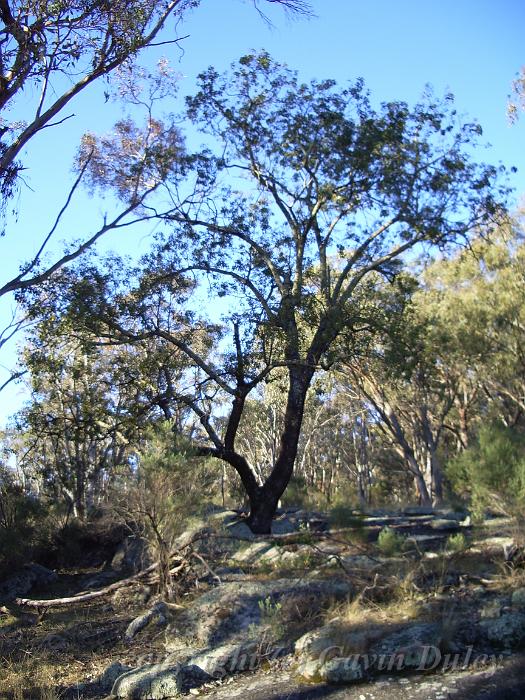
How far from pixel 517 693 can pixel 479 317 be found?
19418 mm

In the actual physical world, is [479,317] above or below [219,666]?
above

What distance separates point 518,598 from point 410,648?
1583mm

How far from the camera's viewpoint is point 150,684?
6.44 meters

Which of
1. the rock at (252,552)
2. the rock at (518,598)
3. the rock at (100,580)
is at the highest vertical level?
the rock at (252,552)

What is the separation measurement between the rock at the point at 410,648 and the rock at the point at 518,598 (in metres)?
1.00

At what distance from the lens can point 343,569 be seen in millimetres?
9180

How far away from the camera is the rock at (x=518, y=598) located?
7.12 meters

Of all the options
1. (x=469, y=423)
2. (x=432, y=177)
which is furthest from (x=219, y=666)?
(x=469, y=423)

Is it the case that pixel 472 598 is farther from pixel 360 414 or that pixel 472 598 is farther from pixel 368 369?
pixel 360 414

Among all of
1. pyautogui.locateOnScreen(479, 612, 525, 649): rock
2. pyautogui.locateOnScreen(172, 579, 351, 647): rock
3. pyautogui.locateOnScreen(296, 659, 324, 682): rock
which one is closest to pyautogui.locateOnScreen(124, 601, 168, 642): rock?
pyautogui.locateOnScreen(172, 579, 351, 647): rock

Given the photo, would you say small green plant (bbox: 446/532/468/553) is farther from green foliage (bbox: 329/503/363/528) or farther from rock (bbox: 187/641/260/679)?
rock (bbox: 187/641/260/679)

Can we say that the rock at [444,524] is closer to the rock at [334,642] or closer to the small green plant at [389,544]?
the small green plant at [389,544]

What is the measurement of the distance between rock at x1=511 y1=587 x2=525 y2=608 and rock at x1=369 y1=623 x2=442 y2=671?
3.29 ft

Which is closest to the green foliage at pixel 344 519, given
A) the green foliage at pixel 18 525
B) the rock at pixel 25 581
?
the rock at pixel 25 581
